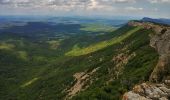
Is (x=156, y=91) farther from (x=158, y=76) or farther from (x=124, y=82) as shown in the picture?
(x=124, y=82)

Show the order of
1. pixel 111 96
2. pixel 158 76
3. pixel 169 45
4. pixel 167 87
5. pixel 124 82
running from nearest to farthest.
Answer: pixel 167 87, pixel 158 76, pixel 169 45, pixel 111 96, pixel 124 82

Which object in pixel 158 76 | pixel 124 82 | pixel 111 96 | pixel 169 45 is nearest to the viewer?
pixel 158 76

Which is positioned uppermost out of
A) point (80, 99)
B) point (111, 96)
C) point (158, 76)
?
point (158, 76)

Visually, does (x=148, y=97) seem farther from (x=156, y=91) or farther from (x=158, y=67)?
(x=158, y=67)

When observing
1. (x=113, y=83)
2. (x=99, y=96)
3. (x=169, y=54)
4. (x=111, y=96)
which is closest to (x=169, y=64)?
(x=169, y=54)

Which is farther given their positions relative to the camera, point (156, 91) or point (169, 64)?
point (169, 64)

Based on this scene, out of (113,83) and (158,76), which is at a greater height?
(158,76)
